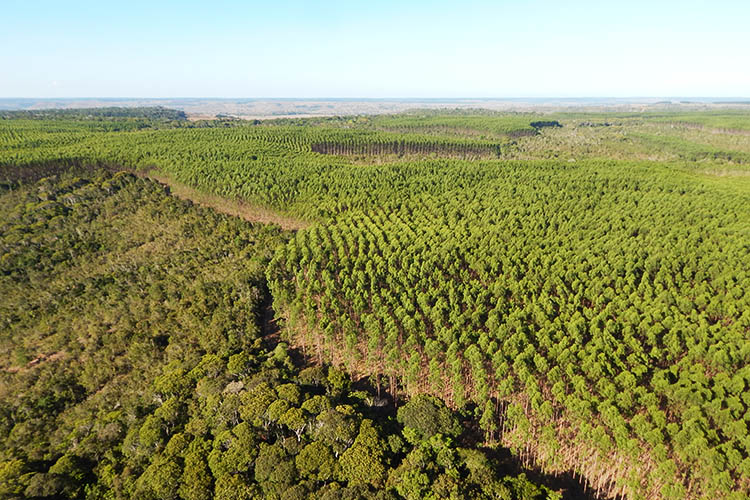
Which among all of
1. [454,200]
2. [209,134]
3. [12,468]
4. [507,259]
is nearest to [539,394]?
[507,259]

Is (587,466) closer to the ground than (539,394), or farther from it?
closer to the ground

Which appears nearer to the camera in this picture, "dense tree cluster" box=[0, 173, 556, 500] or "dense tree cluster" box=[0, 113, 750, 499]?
"dense tree cluster" box=[0, 173, 556, 500]

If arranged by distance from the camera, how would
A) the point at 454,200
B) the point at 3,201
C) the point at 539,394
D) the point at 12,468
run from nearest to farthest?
the point at 12,468
the point at 539,394
the point at 454,200
the point at 3,201

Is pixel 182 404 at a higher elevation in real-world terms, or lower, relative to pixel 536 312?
lower

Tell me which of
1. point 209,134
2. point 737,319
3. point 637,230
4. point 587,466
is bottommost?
point 587,466

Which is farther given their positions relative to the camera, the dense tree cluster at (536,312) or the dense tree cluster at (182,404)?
the dense tree cluster at (536,312)

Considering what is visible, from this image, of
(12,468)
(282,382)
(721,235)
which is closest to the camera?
(12,468)

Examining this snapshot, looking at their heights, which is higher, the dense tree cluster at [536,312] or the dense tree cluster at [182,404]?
the dense tree cluster at [536,312]

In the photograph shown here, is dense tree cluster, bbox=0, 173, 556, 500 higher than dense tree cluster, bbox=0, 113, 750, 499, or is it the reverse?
dense tree cluster, bbox=0, 113, 750, 499

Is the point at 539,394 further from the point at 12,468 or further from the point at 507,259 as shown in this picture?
the point at 12,468

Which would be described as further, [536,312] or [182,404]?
[536,312]

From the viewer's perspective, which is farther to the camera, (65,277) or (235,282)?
(65,277)
